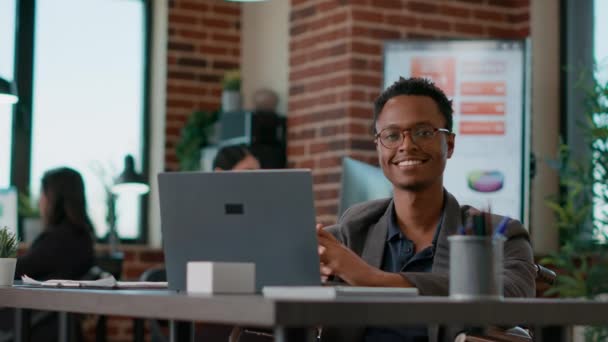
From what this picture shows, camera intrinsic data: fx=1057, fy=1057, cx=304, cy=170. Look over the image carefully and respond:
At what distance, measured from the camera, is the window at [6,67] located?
6273mm

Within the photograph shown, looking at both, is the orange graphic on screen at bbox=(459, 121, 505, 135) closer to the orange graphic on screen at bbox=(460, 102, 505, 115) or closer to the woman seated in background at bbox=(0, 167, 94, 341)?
the orange graphic on screen at bbox=(460, 102, 505, 115)

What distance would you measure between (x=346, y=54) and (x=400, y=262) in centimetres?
282

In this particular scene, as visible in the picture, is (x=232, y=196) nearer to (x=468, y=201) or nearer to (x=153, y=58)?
(x=468, y=201)

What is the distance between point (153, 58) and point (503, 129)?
269 centimetres

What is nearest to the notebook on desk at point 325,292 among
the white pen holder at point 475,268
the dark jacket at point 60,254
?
the white pen holder at point 475,268

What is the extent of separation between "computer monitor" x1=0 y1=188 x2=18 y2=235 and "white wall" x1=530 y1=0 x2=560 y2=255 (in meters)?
2.66

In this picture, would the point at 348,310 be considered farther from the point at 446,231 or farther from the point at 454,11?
the point at 454,11

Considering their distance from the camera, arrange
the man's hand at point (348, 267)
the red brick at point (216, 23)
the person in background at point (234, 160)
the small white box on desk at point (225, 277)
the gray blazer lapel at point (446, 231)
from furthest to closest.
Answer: the red brick at point (216, 23), the person in background at point (234, 160), the gray blazer lapel at point (446, 231), the man's hand at point (348, 267), the small white box on desk at point (225, 277)

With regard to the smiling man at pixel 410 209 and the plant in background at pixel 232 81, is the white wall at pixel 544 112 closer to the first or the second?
the plant in background at pixel 232 81

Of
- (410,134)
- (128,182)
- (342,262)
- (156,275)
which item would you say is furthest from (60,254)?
(342,262)

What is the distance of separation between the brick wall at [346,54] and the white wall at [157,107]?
124 centimetres

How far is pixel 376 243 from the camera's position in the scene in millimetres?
2537

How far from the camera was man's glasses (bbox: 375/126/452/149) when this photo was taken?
250 cm

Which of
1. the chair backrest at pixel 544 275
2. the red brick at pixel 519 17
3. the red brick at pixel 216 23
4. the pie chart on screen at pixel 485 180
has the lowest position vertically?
the chair backrest at pixel 544 275
